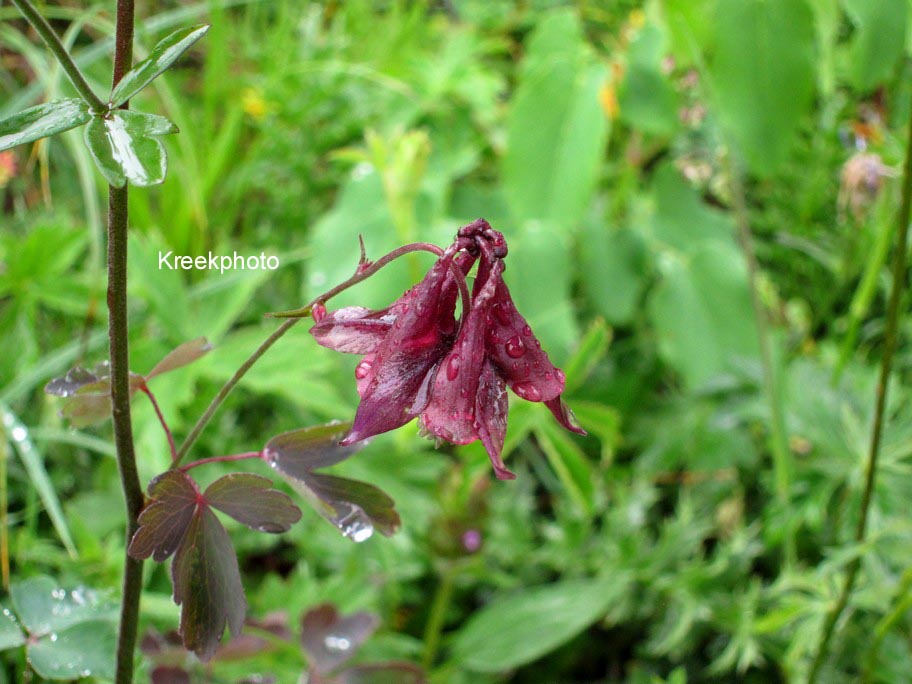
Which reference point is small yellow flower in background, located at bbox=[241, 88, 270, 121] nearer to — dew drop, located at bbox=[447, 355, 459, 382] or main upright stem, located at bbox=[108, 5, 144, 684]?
main upright stem, located at bbox=[108, 5, 144, 684]

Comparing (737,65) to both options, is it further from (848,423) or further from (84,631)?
(84,631)

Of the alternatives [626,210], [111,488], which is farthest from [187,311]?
[626,210]

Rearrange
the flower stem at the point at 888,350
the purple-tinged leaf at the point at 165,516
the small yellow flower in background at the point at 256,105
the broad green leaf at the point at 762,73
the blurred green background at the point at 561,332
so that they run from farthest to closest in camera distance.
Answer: the small yellow flower in background at the point at 256,105
the broad green leaf at the point at 762,73
the blurred green background at the point at 561,332
the flower stem at the point at 888,350
the purple-tinged leaf at the point at 165,516

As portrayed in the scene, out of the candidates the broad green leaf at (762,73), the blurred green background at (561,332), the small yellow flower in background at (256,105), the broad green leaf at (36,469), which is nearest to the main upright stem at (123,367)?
the blurred green background at (561,332)

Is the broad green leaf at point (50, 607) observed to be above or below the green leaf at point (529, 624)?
above

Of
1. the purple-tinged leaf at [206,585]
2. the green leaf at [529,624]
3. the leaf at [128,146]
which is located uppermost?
the leaf at [128,146]

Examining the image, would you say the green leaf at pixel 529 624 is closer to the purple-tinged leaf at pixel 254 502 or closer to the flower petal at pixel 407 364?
the purple-tinged leaf at pixel 254 502
